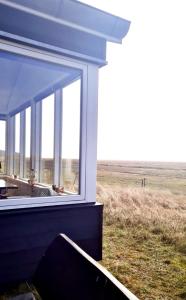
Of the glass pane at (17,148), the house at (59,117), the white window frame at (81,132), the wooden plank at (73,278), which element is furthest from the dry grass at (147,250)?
the glass pane at (17,148)

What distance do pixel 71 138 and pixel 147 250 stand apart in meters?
2.15

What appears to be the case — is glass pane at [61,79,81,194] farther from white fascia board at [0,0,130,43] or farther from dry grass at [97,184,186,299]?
dry grass at [97,184,186,299]

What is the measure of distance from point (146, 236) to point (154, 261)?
3.77 feet

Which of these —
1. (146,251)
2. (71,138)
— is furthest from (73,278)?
(146,251)

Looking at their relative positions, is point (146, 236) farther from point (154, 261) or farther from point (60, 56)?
point (60, 56)

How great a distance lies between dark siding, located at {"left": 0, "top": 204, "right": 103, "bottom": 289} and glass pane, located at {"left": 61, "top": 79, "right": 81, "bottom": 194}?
13.1 inches

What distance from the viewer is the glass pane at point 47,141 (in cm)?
452

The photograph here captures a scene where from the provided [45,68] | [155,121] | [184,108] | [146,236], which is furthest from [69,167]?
[155,121]

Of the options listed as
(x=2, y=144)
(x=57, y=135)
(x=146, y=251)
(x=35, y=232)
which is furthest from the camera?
(x=2, y=144)

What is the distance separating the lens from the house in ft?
9.92

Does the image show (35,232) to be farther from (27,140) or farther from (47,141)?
(27,140)

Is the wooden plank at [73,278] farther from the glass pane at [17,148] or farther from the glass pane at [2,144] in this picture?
the glass pane at [2,144]

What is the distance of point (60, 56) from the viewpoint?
329cm

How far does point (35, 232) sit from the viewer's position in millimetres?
3195
